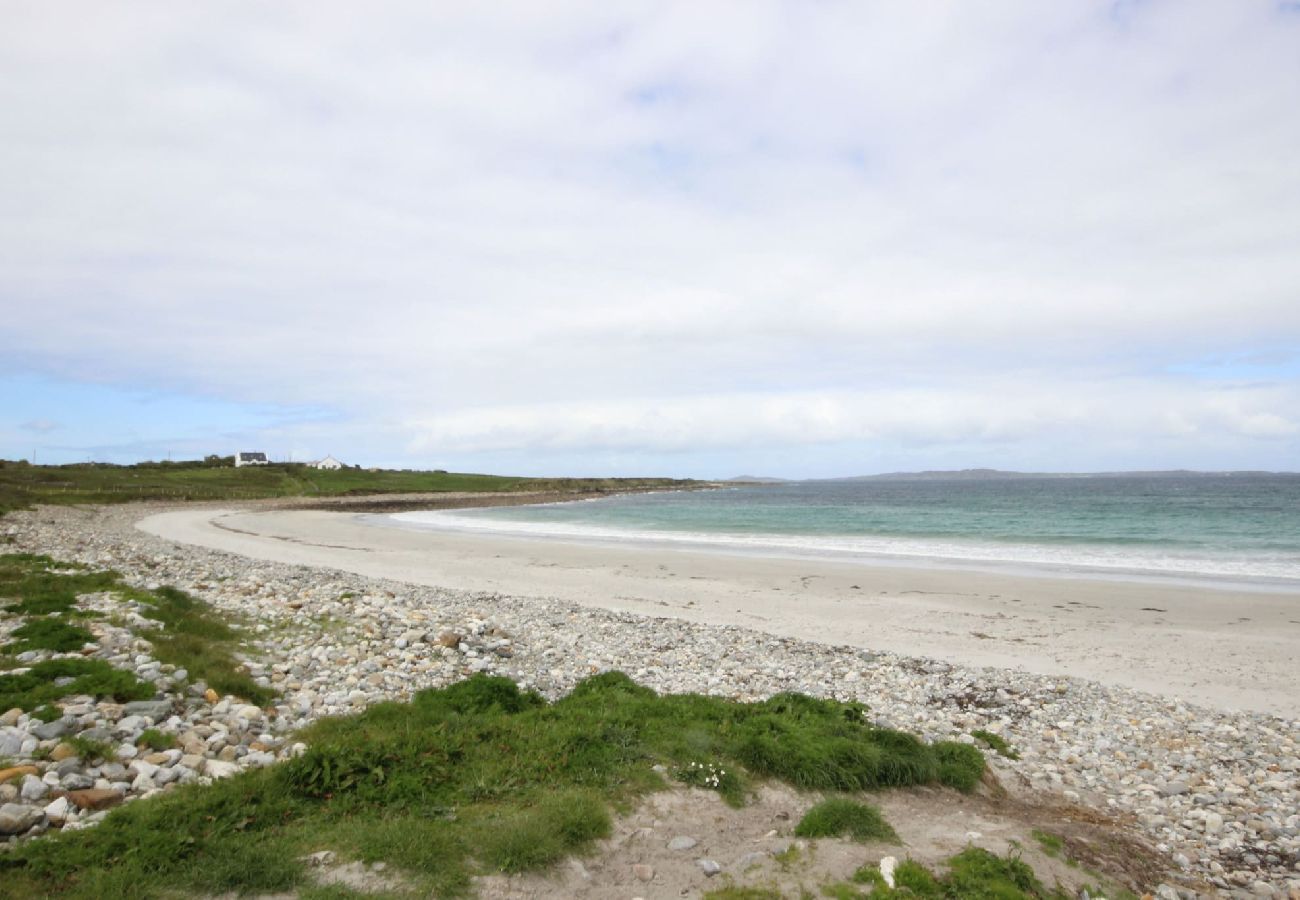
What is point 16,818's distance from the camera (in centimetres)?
559

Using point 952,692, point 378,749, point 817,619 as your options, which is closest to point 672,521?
point 817,619

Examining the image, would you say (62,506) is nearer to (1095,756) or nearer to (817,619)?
(817,619)

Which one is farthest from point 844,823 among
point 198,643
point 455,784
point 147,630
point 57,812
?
point 147,630

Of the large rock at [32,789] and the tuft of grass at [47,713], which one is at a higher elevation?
the tuft of grass at [47,713]

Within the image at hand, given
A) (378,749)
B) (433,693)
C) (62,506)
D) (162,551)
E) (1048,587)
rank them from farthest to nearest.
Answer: (62,506), (162,551), (1048,587), (433,693), (378,749)

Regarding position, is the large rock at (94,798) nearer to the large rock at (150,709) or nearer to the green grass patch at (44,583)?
the large rock at (150,709)

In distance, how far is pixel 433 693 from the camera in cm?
966

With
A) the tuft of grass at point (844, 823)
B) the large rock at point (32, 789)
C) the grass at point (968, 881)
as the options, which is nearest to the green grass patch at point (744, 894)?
the grass at point (968, 881)

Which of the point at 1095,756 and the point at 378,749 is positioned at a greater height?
the point at 378,749

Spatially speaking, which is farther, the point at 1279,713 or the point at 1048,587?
the point at 1048,587

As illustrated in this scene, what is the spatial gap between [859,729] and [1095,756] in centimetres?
372

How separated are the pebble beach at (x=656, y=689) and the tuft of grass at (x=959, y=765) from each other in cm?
92

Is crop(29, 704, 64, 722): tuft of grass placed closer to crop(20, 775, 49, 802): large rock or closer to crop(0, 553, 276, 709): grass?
crop(0, 553, 276, 709): grass

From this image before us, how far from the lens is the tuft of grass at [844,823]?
Result: 670cm
